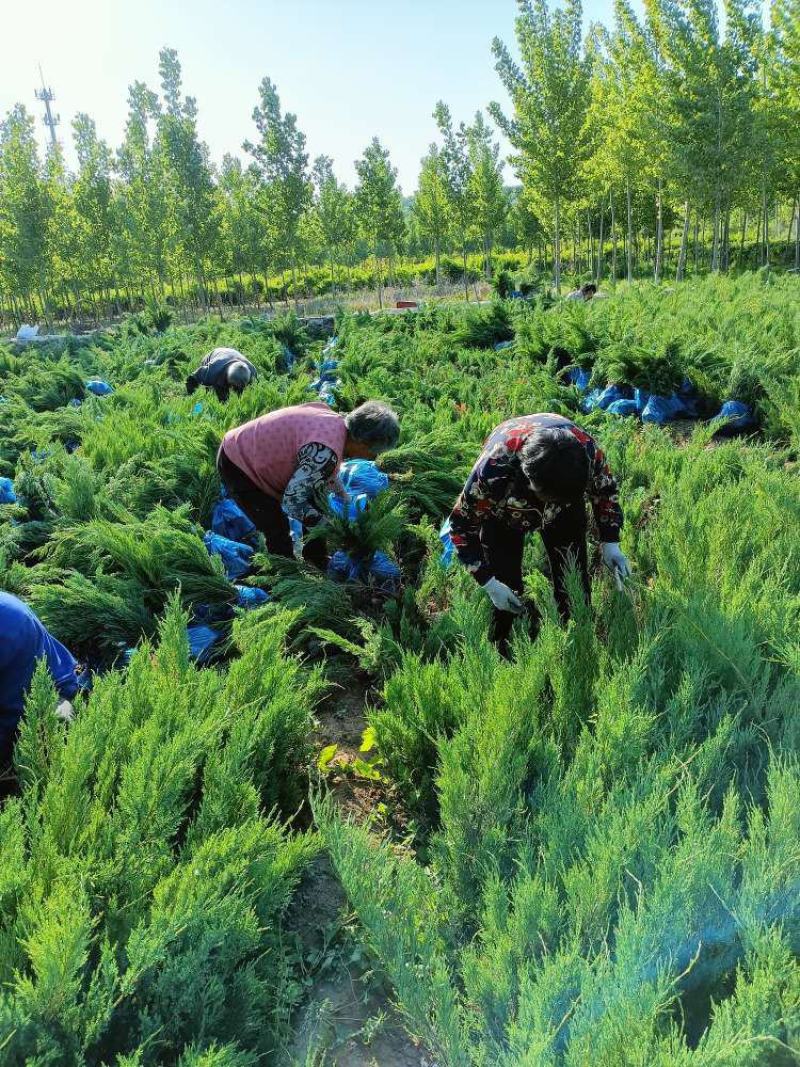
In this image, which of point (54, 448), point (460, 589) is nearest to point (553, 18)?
point (54, 448)

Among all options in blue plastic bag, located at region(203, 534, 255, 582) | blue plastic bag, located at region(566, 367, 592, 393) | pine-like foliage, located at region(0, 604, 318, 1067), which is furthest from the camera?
blue plastic bag, located at region(566, 367, 592, 393)

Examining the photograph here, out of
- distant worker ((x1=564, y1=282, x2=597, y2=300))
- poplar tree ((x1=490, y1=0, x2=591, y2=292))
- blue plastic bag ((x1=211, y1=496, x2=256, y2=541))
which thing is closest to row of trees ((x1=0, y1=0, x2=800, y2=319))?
poplar tree ((x1=490, y1=0, x2=591, y2=292))

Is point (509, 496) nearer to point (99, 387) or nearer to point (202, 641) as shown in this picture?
point (202, 641)

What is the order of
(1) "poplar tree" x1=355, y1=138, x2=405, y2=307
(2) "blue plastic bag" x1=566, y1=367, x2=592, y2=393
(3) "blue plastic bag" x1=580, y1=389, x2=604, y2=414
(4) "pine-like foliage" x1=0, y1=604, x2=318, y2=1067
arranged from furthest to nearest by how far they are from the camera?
(1) "poplar tree" x1=355, y1=138, x2=405, y2=307 < (2) "blue plastic bag" x1=566, y1=367, x2=592, y2=393 < (3) "blue plastic bag" x1=580, y1=389, x2=604, y2=414 < (4) "pine-like foliage" x1=0, y1=604, x2=318, y2=1067

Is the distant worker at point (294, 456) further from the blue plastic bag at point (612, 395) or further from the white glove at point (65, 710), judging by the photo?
the blue plastic bag at point (612, 395)

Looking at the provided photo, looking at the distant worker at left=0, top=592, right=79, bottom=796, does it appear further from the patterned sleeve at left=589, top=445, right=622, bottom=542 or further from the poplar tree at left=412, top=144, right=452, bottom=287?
the poplar tree at left=412, top=144, right=452, bottom=287

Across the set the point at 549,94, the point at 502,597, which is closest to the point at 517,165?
the point at 549,94

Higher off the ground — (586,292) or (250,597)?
(586,292)

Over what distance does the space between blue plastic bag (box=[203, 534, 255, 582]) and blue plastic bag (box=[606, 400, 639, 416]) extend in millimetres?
4098

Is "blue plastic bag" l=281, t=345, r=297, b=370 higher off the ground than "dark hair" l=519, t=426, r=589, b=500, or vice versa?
"blue plastic bag" l=281, t=345, r=297, b=370

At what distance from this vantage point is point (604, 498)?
2.75 meters

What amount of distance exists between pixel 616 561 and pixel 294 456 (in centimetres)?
174

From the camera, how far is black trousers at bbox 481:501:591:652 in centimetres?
287

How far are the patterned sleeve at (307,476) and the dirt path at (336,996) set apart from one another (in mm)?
1582
